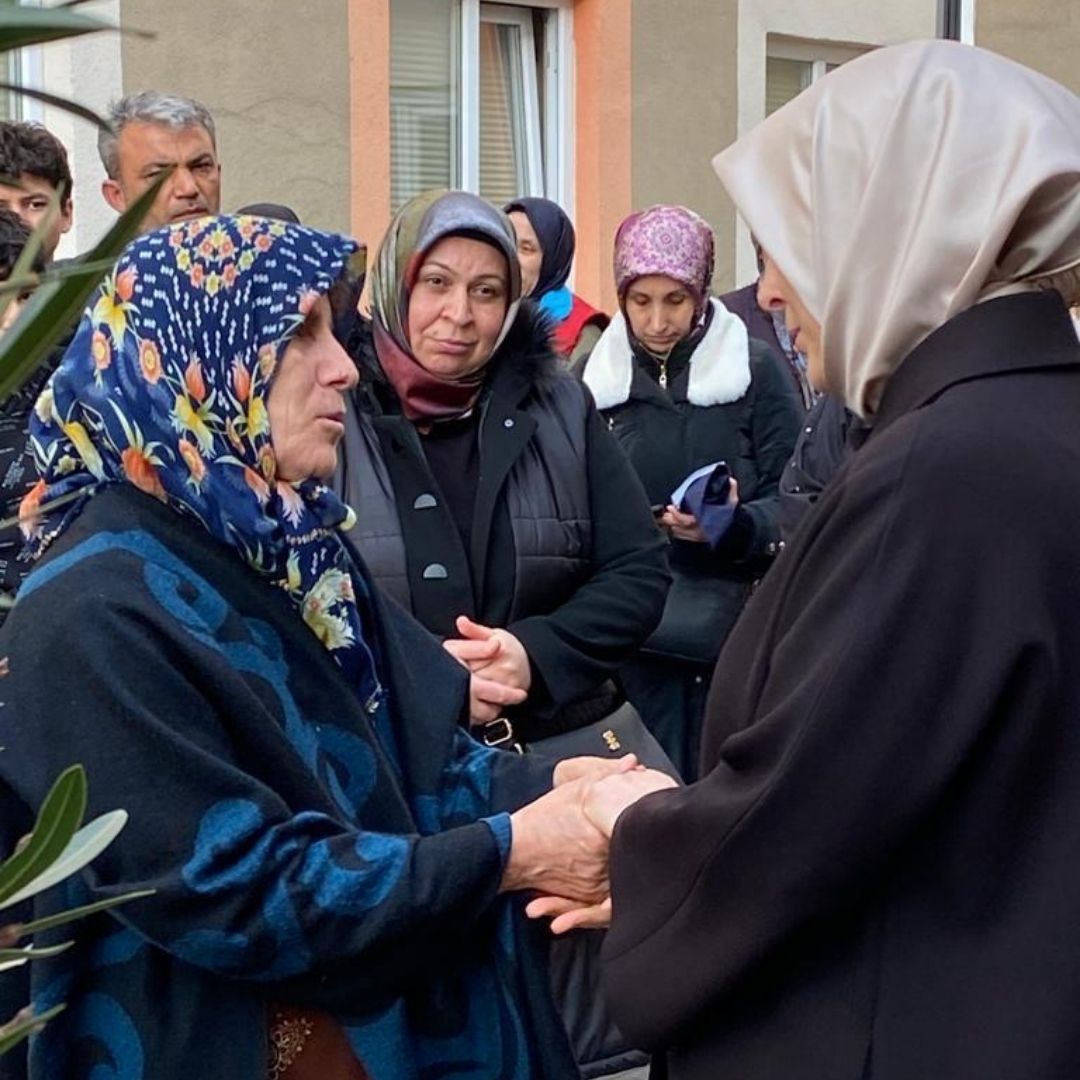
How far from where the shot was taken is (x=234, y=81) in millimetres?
7641

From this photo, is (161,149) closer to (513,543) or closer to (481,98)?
(513,543)

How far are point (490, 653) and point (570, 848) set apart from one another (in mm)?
1164

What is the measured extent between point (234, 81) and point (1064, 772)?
20.7 feet

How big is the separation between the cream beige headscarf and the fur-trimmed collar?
3.28 m

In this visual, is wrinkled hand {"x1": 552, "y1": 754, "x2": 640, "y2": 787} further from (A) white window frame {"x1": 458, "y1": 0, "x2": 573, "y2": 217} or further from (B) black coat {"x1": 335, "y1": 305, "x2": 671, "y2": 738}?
(A) white window frame {"x1": 458, "y1": 0, "x2": 573, "y2": 217}

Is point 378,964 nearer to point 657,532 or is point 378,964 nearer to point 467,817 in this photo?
point 467,817

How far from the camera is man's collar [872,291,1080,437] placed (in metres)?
1.98

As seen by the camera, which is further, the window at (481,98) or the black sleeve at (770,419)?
the window at (481,98)

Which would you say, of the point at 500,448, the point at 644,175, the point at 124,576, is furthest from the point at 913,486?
the point at 644,175

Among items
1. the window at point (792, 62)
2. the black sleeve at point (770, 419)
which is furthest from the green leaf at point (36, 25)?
the window at point (792, 62)

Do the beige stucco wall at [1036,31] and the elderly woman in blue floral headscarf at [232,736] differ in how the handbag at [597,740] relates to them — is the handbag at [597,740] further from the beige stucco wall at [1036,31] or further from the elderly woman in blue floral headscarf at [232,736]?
the beige stucco wall at [1036,31]

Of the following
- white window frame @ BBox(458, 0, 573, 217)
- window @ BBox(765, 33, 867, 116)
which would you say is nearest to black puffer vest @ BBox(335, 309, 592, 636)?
white window frame @ BBox(458, 0, 573, 217)

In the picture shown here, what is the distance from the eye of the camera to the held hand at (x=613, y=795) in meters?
2.48

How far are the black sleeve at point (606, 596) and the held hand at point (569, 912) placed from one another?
3.80ft
